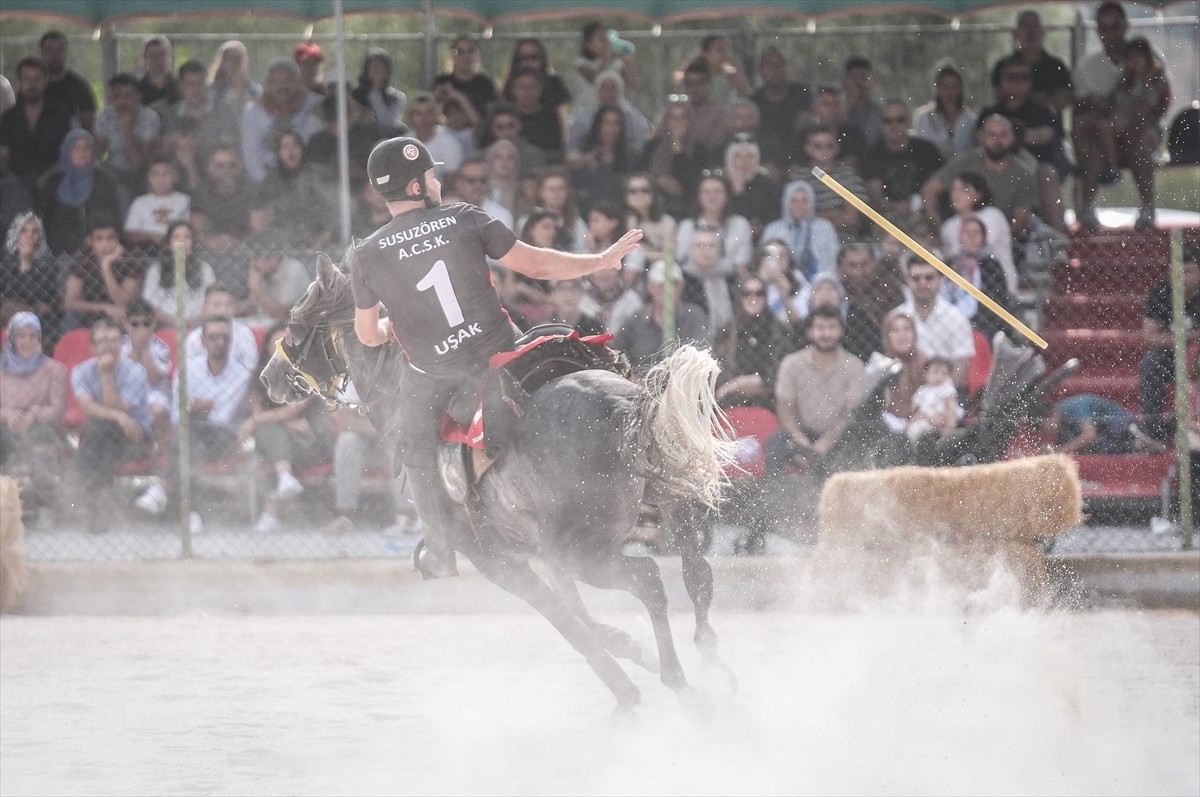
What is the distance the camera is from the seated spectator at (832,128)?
13508 millimetres

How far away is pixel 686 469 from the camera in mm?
6715

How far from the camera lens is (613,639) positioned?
7.36 metres

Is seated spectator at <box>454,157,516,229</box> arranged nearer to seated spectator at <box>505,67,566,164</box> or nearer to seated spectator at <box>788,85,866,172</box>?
seated spectator at <box>505,67,566,164</box>

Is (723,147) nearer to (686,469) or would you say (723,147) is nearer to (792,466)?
(792,466)

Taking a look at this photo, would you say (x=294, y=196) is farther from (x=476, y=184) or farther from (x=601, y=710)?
(x=601, y=710)

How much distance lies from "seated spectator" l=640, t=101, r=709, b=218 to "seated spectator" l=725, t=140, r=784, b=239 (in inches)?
16.7

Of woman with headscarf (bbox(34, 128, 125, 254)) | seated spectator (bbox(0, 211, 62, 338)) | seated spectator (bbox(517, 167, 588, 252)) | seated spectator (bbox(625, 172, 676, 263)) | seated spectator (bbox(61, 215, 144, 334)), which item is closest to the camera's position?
seated spectator (bbox(0, 211, 62, 338))

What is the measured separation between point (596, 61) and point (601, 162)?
1.28 metres

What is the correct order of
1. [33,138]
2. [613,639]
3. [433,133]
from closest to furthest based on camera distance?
[613,639]
[433,133]
[33,138]

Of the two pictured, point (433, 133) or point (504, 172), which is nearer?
point (504, 172)

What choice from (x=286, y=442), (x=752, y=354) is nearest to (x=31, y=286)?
(x=286, y=442)

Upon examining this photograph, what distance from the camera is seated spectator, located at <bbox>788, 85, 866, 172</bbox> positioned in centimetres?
1351

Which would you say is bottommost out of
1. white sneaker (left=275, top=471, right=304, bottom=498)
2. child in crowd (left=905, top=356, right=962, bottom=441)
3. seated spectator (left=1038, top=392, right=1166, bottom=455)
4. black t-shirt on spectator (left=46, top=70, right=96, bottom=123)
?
white sneaker (left=275, top=471, right=304, bottom=498)

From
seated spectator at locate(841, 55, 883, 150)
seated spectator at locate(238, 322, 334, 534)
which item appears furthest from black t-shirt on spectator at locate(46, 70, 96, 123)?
seated spectator at locate(841, 55, 883, 150)
